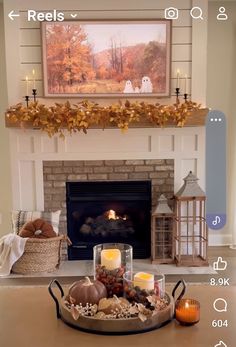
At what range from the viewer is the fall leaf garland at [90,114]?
10.7 feet

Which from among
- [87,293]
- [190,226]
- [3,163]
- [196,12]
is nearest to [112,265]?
[87,293]

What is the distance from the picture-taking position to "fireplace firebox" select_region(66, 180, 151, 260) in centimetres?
358

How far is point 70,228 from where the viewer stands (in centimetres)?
362

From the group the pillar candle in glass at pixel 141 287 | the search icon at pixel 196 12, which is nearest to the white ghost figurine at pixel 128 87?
the search icon at pixel 196 12

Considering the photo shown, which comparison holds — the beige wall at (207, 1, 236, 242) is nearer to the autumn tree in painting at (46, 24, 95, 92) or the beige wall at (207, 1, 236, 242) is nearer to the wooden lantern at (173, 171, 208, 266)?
the wooden lantern at (173, 171, 208, 266)

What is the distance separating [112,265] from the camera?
152 cm

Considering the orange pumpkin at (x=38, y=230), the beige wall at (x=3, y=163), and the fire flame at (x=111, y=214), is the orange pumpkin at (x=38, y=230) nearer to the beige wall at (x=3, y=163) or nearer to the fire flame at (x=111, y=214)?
the fire flame at (x=111, y=214)

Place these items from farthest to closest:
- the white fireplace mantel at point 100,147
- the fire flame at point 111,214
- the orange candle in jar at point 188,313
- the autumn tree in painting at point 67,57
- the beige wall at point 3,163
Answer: the beige wall at point 3,163 < the fire flame at point 111,214 < the white fireplace mantel at point 100,147 < the autumn tree in painting at point 67,57 < the orange candle in jar at point 188,313

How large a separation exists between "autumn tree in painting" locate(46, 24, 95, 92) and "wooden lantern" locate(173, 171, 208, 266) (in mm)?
1181

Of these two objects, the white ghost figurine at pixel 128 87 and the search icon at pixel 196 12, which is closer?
the search icon at pixel 196 12

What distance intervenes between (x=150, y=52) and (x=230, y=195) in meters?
1.54

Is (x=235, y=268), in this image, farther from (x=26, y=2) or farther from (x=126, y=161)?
(x=26, y=2)

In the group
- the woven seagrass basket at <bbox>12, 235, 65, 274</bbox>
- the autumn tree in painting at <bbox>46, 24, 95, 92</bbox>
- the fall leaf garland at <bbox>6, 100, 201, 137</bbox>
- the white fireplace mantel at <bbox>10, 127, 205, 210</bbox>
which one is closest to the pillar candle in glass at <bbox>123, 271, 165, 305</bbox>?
the woven seagrass basket at <bbox>12, 235, 65, 274</bbox>

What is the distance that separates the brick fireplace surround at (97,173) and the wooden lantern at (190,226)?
0.21 metres
